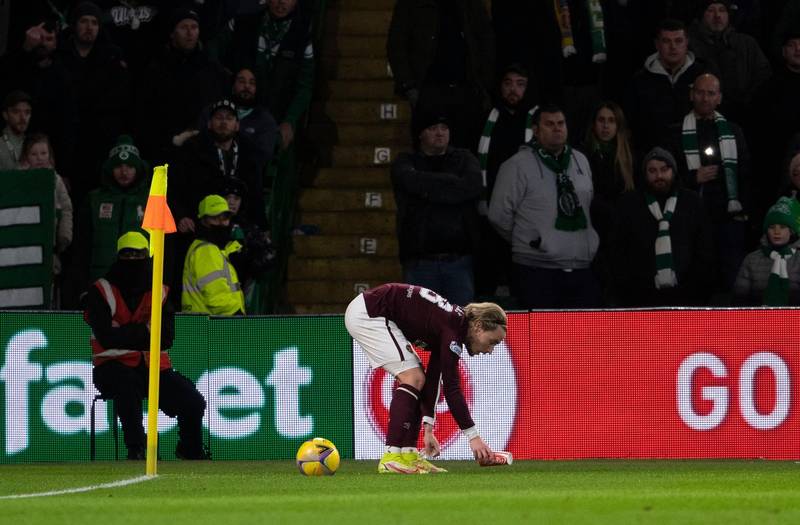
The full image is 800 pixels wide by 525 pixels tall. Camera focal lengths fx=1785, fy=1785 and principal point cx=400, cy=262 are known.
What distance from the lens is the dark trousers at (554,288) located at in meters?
16.8

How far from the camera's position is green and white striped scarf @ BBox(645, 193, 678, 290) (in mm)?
16688

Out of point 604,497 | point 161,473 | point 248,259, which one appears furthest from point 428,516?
point 248,259

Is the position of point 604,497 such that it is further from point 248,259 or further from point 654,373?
point 248,259

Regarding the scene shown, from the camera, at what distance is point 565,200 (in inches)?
665

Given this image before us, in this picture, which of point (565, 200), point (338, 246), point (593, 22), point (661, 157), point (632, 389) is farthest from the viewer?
point (338, 246)

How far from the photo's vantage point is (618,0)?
19.2m

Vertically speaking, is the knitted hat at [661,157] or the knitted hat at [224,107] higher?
the knitted hat at [224,107]

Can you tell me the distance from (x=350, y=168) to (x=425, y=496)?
409 inches

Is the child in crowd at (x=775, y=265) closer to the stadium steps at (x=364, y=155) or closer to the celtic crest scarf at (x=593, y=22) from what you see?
the celtic crest scarf at (x=593, y=22)

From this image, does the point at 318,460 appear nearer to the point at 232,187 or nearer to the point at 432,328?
the point at 432,328

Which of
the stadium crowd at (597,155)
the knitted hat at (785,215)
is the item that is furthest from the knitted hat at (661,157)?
the knitted hat at (785,215)

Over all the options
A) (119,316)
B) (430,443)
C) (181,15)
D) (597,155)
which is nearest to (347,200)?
(181,15)

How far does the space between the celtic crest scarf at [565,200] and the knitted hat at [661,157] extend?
0.72 metres

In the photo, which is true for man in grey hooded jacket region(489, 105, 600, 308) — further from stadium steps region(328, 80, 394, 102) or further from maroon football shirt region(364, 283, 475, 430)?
stadium steps region(328, 80, 394, 102)
